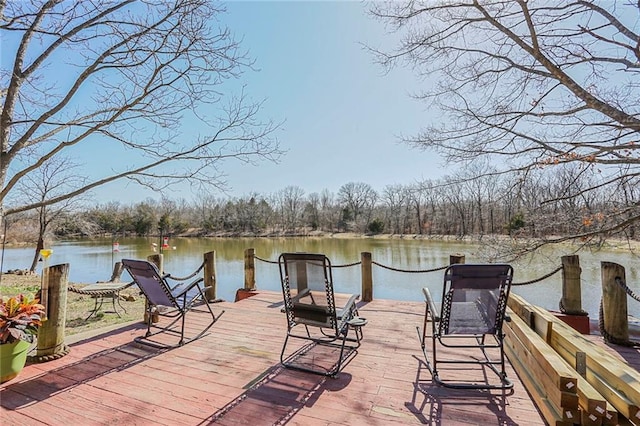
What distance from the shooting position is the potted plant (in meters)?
2.32

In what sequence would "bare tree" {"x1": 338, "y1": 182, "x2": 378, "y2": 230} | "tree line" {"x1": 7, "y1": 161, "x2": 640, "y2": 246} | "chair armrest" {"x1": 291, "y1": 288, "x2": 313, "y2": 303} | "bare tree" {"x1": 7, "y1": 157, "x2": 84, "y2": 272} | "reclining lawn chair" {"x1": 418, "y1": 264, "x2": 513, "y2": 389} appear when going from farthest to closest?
"bare tree" {"x1": 338, "y1": 182, "x2": 378, "y2": 230}, "tree line" {"x1": 7, "y1": 161, "x2": 640, "y2": 246}, "bare tree" {"x1": 7, "y1": 157, "x2": 84, "y2": 272}, "chair armrest" {"x1": 291, "y1": 288, "x2": 313, "y2": 303}, "reclining lawn chair" {"x1": 418, "y1": 264, "x2": 513, "y2": 389}

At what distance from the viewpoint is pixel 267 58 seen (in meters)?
4.71

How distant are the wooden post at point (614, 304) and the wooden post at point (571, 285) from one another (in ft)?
1.45

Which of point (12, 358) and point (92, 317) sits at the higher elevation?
point (12, 358)

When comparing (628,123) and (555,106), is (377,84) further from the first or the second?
(628,123)

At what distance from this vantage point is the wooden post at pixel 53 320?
2.77 metres

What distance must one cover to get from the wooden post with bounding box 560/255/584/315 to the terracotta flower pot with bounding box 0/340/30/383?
18.1 ft

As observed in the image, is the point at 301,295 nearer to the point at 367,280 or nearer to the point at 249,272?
the point at 367,280

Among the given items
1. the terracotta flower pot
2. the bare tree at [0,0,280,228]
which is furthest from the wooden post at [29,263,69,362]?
Answer: the bare tree at [0,0,280,228]

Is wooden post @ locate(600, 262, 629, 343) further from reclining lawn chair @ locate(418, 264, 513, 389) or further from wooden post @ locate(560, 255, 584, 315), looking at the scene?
reclining lawn chair @ locate(418, 264, 513, 389)

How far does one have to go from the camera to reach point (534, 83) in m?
5.13

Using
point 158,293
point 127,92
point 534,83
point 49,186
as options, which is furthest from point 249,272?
point 49,186

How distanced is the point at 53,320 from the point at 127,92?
8.30ft

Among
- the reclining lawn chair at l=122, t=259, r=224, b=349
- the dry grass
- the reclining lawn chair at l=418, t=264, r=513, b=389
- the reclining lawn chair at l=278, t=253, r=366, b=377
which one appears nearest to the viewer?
the reclining lawn chair at l=418, t=264, r=513, b=389
